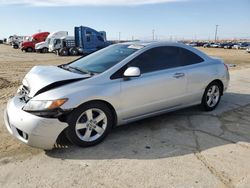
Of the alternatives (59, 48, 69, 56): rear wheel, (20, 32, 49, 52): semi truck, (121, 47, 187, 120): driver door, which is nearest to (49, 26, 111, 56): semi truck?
(59, 48, 69, 56): rear wheel

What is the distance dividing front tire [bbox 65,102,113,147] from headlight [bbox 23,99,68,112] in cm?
23

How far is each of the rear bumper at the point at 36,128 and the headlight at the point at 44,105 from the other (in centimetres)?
10

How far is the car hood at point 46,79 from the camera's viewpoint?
3.96m

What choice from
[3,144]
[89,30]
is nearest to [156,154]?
[3,144]

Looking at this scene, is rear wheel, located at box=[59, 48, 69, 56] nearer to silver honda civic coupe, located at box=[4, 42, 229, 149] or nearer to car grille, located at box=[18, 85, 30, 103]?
silver honda civic coupe, located at box=[4, 42, 229, 149]

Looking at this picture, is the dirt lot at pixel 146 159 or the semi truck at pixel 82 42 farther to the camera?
the semi truck at pixel 82 42

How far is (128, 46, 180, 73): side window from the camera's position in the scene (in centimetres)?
470

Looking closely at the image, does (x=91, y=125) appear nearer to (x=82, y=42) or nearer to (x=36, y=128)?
(x=36, y=128)

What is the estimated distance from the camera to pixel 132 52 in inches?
187

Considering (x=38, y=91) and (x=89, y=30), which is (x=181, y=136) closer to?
(x=38, y=91)

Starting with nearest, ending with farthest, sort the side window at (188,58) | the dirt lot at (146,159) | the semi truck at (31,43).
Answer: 1. the dirt lot at (146,159)
2. the side window at (188,58)
3. the semi truck at (31,43)

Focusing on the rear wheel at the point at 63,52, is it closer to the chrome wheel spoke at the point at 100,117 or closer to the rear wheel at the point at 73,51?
the rear wheel at the point at 73,51

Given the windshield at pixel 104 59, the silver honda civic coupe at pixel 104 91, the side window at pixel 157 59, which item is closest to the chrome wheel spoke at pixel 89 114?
the silver honda civic coupe at pixel 104 91

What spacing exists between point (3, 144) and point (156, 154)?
2278mm
